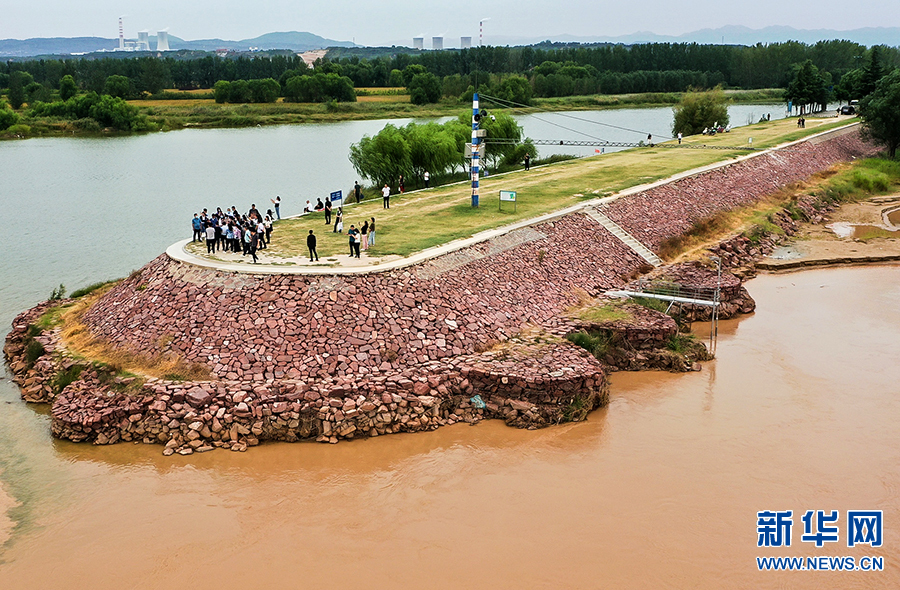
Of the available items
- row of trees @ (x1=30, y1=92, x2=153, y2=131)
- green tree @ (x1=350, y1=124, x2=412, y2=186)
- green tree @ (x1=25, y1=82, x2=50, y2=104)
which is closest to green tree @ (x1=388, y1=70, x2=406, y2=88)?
row of trees @ (x1=30, y1=92, x2=153, y2=131)

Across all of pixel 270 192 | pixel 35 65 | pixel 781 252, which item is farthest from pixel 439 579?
pixel 35 65

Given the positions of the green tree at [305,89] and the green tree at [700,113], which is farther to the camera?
the green tree at [305,89]

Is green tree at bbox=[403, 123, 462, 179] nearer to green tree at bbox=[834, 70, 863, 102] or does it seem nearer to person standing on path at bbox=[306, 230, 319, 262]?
person standing on path at bbox=[306, 230, 319, 262]

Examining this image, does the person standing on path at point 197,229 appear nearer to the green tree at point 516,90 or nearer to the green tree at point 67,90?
the green tree at point 516,90

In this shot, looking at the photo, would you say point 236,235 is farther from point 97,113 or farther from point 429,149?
point 97,113

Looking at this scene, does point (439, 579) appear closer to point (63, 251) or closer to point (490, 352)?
point (490, 352)

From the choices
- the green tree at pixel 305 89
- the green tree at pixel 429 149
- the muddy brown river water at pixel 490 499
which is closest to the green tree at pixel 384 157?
the green tree at pixel 429 149
